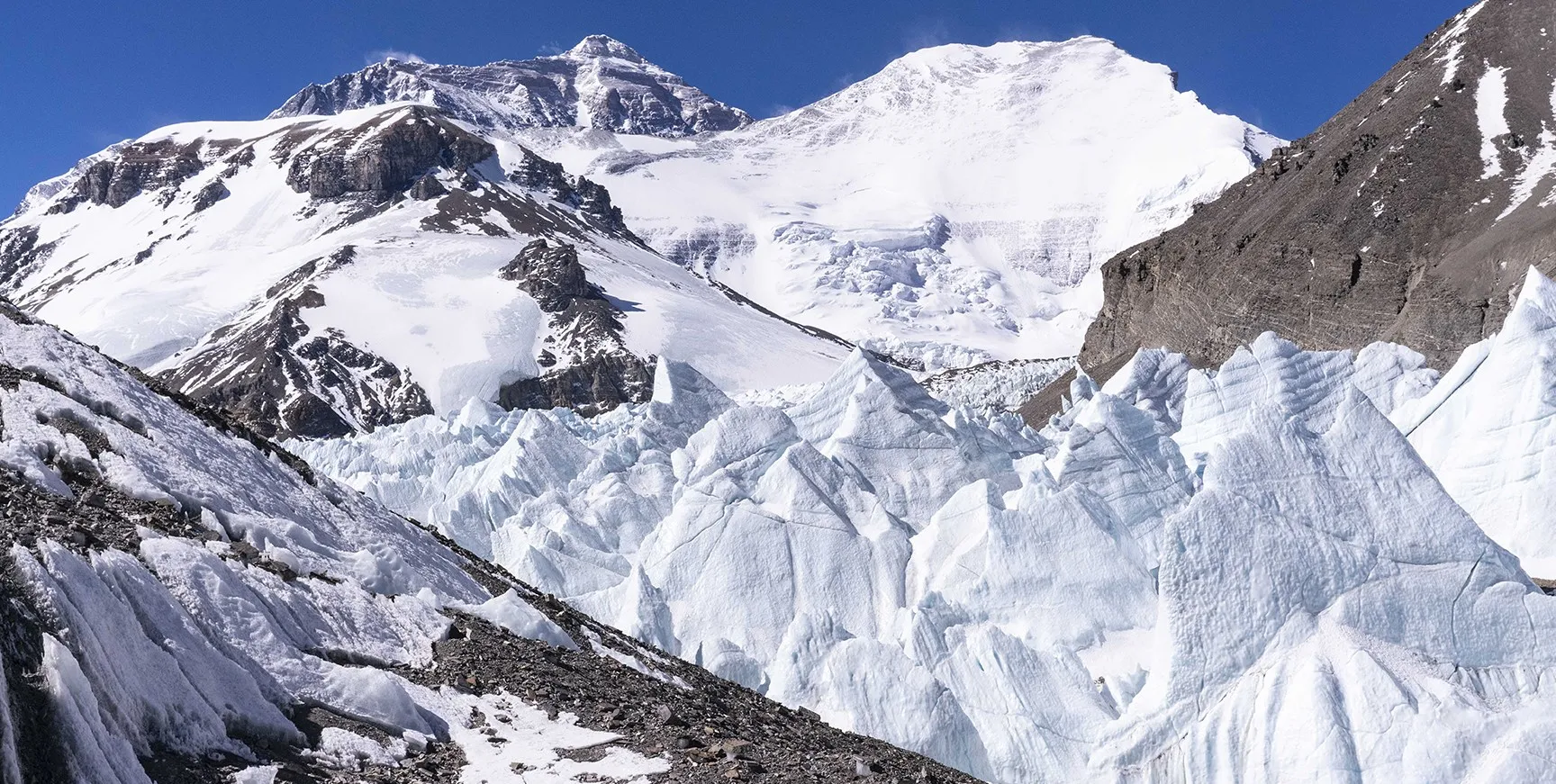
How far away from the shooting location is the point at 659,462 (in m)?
40.9

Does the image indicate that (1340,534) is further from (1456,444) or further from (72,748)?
(72,748)

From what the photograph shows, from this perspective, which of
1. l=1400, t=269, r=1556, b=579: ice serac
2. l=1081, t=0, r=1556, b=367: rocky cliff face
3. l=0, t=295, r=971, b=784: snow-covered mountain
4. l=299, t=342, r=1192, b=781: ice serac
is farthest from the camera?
l=1081, t=0, r=1556, b=367: rocky cliff face

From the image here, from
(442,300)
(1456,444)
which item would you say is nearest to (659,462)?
(1456,444)

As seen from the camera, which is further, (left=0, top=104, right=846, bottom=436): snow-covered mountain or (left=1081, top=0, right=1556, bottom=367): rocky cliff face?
(left=0, top=104, right=846, bottom=436): snow-covered mountain

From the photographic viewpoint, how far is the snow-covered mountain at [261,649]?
10062mm

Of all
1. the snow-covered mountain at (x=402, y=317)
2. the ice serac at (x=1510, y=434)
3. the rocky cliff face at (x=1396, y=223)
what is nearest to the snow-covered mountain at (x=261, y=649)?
the ice serac at (x=1510, y=434)

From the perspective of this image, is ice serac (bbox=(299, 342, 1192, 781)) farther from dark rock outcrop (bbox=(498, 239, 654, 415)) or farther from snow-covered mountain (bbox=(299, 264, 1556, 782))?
dark rock outcrop (bbox=(498, 239, 654, 415))

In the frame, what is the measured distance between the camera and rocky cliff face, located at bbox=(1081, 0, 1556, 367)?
184 ft

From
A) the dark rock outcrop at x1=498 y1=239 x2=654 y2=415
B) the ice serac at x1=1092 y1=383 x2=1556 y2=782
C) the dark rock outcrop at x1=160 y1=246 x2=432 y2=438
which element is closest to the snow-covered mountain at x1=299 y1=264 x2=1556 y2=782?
the ice serac at x1=1092 y1=383 x2=1556 y2=782

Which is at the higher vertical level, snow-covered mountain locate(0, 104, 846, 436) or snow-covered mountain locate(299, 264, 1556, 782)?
snow-covered mountain locate(0, 104, 846, 436)

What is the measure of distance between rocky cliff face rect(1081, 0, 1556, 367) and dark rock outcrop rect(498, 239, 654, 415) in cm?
7073

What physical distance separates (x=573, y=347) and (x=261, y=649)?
14052 cm

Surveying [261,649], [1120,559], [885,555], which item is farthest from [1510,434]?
[261,649]

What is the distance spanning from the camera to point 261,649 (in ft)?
43.2
